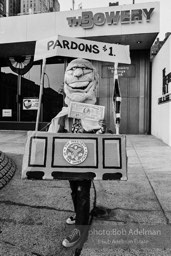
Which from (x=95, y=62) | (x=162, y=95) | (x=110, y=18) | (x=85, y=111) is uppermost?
(x=110, y=18)

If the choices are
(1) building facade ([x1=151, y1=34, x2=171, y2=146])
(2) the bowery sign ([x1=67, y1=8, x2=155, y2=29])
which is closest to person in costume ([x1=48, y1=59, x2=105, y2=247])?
(1) building facade ([x1=151, y1=34, x2=171, y2=146])

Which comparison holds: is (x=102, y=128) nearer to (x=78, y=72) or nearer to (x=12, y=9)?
(x=78, y=72)

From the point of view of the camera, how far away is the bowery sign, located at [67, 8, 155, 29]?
34.6 feet

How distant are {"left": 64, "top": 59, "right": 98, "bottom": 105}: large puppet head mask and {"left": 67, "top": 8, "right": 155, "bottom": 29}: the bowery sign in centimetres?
902

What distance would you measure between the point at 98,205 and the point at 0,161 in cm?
221

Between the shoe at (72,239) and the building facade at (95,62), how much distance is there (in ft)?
32.9

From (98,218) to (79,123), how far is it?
1.13 metres

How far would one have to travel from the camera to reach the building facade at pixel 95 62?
35.2 feet

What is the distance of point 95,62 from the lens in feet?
42.8

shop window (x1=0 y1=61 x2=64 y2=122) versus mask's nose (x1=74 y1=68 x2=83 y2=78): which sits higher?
shop window (x1=0 y1=61 x2=64 y2=122)

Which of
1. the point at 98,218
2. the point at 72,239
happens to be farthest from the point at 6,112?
the point at 72,239

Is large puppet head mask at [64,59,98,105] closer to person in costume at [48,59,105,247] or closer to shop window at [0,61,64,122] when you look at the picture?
person in costume at [48,59,105,247]

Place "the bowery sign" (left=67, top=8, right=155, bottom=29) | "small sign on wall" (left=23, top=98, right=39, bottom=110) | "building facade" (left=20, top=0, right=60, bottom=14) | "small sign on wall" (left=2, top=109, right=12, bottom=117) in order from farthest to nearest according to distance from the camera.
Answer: "small sign on wall" (left=2, top=109, right=12, bottom=117) < "small sign on wall" (left=23, top=98, right=39, bottom=110) < "building facade" (left=20, top=0, right=60, bottom=14) < "the bowery sign" (left=67, top=8, right=155, bottom=29)

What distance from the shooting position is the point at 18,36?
39.0 ft
